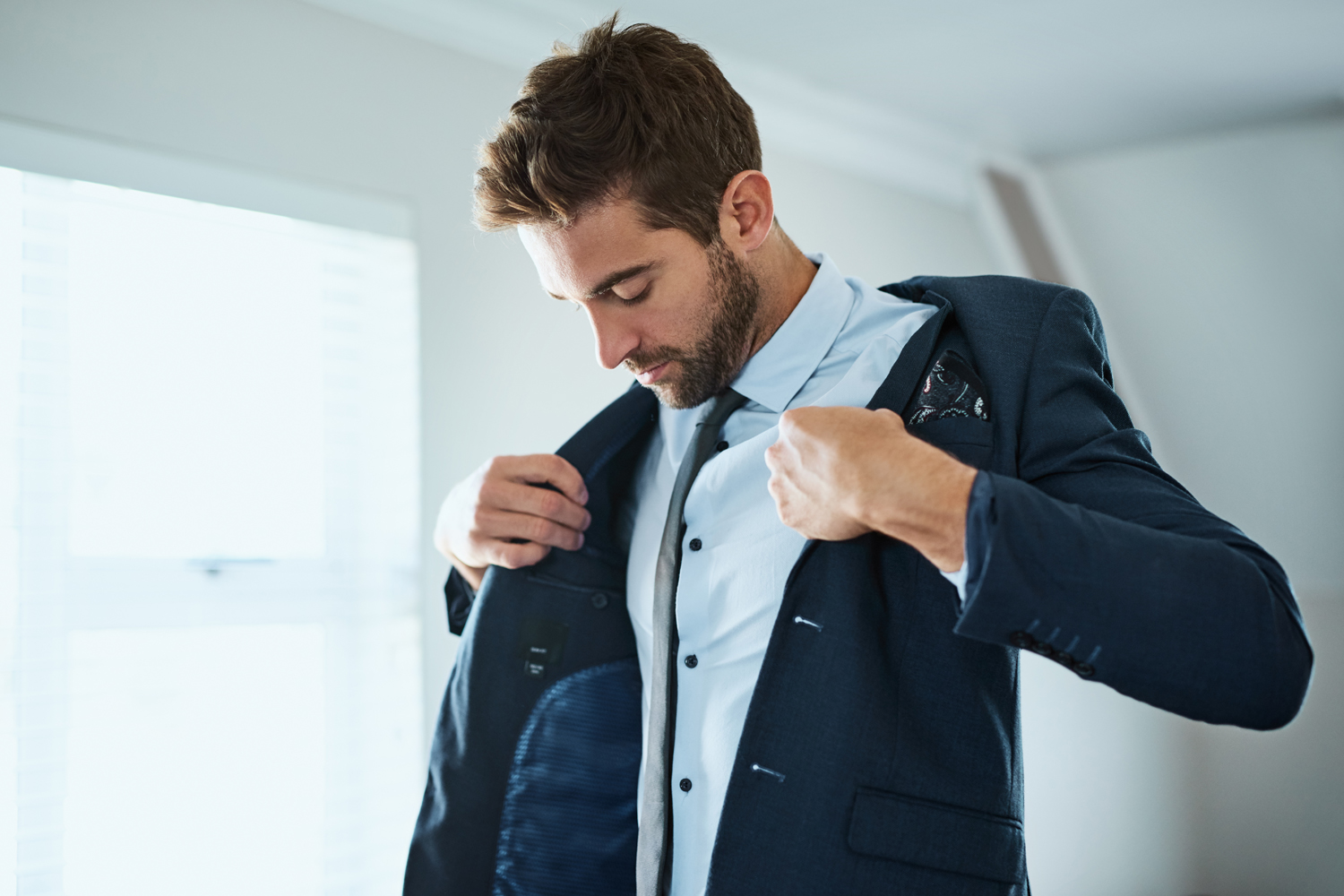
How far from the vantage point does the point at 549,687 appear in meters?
1.37

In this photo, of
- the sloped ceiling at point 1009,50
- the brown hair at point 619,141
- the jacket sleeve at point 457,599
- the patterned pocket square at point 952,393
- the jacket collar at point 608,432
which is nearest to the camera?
the patterned pocket square at point 952,393

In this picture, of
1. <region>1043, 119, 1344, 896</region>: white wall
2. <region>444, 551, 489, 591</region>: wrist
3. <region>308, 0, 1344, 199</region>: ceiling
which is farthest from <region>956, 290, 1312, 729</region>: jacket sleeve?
<region>1043, 119, 1344, 896</region>: white wall

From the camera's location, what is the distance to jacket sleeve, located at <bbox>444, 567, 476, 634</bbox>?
156cm

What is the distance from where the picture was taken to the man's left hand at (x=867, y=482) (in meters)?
0.86

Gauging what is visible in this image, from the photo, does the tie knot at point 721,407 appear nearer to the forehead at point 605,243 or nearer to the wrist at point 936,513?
the forehead at point 605,243

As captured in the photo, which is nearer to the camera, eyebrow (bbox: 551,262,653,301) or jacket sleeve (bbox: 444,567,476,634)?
eyebrow (bbox: 551,262,653,301)

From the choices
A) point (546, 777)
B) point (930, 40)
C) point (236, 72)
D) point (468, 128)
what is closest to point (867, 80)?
point (930, 40)

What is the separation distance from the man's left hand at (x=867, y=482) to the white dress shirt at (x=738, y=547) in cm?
A: 19

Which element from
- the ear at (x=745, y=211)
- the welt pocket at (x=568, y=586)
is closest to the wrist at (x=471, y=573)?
the welt pocket at (x=568, y=586)

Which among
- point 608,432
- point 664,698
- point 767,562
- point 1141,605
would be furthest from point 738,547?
point 1141,605

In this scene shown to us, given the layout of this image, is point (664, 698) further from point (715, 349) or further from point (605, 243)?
point (605, 243)

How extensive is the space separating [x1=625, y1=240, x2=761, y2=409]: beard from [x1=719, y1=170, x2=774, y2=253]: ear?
29 millimetres

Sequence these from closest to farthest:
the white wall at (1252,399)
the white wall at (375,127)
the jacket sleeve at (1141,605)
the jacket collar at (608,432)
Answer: the jacket sleeve at (1141,605) → the jacket collar at (608,432) → the white wall at (375,127) → the white wall at (1252,399)

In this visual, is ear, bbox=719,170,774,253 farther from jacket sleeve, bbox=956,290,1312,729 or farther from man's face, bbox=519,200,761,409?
jacket sleeve, bbox=956,290,1312,729
